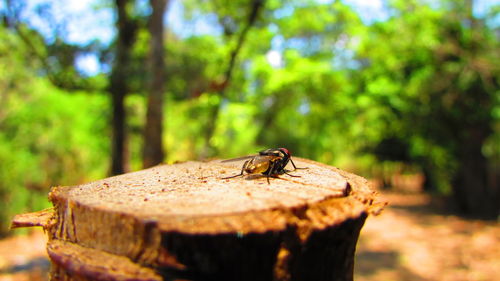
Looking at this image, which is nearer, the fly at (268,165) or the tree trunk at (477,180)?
the fly at (268,165)

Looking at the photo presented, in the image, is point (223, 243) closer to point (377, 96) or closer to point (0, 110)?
point (377, 96)

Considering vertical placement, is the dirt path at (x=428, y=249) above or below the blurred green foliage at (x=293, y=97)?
below

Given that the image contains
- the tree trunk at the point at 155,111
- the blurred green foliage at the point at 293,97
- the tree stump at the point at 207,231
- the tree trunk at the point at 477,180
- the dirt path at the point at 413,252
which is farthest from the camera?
the tree trunk at the point at 477,180

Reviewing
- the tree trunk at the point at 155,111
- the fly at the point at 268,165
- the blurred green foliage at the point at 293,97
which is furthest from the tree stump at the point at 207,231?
the blurred green foliage at the point at 293,97

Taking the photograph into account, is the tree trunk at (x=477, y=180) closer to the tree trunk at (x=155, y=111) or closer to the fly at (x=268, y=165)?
the tree trunk at (x=155, y=111)

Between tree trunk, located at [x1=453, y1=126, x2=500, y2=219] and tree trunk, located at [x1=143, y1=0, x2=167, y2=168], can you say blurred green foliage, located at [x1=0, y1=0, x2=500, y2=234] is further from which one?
tree trunk, located at [x1=143, y1=0, x2=167, y2=168]

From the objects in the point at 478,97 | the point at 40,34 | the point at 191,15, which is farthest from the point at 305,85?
the point at 40,34

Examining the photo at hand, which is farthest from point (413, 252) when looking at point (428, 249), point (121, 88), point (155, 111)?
point (121, 88)
